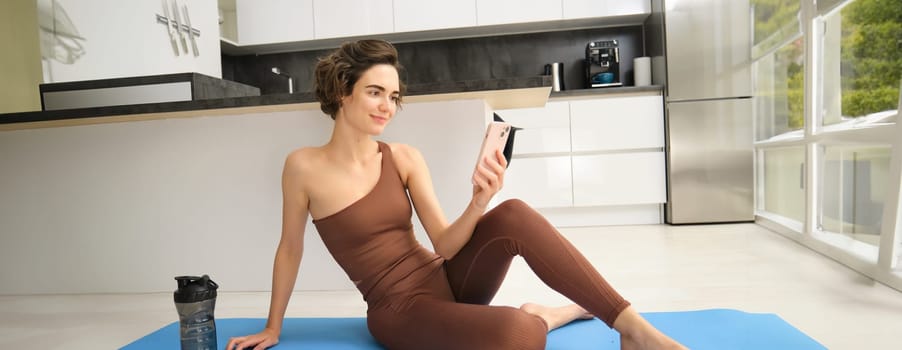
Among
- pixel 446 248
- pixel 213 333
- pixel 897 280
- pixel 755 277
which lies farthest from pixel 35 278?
pixel 897 280

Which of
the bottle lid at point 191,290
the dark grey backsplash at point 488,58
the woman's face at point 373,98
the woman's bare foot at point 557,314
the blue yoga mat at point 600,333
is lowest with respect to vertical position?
the blue yoga mat at point 600,333

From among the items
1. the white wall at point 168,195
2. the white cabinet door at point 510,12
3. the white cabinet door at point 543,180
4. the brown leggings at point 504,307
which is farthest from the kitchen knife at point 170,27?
the brown leggings at point 504,307

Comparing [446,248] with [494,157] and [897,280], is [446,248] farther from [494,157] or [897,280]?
[897,280]

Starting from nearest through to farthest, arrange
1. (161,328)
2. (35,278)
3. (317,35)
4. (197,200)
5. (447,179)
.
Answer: (161,328), (447,179), (197,200), (35,278), (317,35)

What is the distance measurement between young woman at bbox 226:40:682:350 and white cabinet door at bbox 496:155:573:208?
2.63 m

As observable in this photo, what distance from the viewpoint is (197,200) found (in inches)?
97.1

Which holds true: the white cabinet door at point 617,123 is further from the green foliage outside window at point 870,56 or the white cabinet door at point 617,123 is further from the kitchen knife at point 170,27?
the kitchen knife at point 170,27

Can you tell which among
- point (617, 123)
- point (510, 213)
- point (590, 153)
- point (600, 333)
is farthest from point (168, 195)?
point (617, 123)

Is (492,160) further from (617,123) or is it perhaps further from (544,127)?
(617,123)

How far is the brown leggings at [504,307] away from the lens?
1.23 metres

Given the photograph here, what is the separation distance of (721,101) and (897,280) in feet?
6.94

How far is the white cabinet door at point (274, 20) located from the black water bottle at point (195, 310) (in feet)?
11.6

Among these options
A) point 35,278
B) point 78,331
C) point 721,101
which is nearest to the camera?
point 78,331

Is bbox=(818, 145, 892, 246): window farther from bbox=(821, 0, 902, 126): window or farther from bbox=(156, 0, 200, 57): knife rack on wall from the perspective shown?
bbox=(156, 0, 200, 57): knife rack on wall
